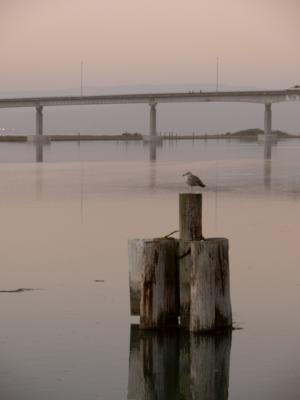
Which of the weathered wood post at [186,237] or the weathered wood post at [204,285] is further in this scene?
the weathered wood post at [186,237]

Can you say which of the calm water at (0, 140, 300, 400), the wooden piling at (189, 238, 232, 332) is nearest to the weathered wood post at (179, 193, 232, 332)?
the wooden piling at (189, 238, 232, 332)

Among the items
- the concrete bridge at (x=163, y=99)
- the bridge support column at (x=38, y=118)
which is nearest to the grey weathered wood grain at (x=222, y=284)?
the concrete bridge at (x=163, y=99)

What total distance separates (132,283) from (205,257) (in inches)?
59.4

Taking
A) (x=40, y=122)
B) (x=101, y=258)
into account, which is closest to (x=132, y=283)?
(x=101, y=258)

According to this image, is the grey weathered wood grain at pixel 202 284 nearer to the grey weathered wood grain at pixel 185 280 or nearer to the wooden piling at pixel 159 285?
the grey weathered wood grain at pixel 185 280

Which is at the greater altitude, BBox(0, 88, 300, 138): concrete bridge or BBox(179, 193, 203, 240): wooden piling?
BBox(0, 88, 300, 138): concrete bridge

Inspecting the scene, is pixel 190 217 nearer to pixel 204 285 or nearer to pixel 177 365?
pixel 204 285

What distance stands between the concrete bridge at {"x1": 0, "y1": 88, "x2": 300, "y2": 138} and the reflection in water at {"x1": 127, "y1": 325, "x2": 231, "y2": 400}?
164 metres

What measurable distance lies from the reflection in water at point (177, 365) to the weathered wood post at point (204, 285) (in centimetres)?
22

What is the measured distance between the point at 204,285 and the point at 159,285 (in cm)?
73

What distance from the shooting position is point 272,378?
12.4m

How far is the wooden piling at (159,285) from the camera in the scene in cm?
1447

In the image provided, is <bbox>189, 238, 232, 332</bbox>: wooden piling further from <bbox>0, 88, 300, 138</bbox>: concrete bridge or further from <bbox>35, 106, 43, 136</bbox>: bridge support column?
<bbox>35, 106, 43, 136</bbox>: bridge support column

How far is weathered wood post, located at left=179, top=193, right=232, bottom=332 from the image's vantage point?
46.3 ft
